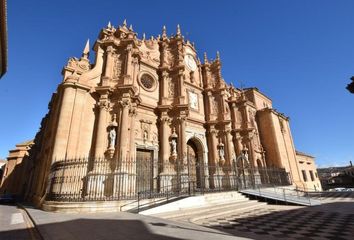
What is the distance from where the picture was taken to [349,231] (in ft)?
16.7

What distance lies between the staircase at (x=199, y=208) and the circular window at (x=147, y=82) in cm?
1071

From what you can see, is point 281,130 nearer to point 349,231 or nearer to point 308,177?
point 308,177

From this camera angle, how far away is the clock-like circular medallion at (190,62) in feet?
73.3

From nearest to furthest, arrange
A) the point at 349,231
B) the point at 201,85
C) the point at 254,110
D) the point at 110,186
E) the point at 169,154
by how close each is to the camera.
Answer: the point at 349,231
the point at 110,186
the point at 169,154
the point at 201,85
the point at 254,110

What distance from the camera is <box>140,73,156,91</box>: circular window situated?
17.4 metres

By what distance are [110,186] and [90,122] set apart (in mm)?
4499

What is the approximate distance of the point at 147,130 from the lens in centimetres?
1574

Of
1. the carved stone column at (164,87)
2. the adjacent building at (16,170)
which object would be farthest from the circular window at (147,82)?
the adjacent building at (16,170)

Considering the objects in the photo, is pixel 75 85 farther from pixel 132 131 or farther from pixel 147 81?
pixel 147 81

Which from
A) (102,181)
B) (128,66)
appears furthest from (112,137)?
(128,66)

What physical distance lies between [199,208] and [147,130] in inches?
329

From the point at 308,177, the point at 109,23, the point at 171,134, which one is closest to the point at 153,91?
the point at 171,134

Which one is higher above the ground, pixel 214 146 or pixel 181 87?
pixel 181 87

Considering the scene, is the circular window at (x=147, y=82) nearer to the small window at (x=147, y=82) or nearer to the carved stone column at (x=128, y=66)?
the small window at (x=147, y=82)
